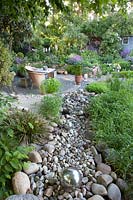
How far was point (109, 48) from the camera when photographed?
499 inches

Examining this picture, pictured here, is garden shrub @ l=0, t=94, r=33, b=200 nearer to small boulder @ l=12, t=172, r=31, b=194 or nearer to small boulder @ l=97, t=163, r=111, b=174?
small boulder @ l=12, t=172, r=31, b=194

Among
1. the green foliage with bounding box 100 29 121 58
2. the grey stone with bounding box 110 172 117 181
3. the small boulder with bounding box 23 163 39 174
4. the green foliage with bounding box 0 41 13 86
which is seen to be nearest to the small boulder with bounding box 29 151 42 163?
the small boulder with bounding box 23 163 39 174

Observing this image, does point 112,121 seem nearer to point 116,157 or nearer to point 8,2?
point 116,157

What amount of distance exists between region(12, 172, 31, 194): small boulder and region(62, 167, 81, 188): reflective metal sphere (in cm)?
37

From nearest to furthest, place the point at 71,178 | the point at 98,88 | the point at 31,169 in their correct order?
1. the point at 71,178
2. the point at 31,169
3. the point at 98,88

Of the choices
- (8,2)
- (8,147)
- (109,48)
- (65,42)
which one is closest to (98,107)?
(8,147)

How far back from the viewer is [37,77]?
23.1 ft

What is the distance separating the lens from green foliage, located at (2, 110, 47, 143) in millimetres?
3184

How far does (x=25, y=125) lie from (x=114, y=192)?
1332 millimetres

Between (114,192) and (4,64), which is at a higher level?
(4,64)

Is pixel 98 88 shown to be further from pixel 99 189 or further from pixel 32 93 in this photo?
pixel 99 189

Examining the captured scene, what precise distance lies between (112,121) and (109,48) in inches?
368

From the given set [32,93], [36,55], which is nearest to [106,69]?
[36,55]

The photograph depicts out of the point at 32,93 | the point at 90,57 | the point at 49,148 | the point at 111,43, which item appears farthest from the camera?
the point at 111,43
